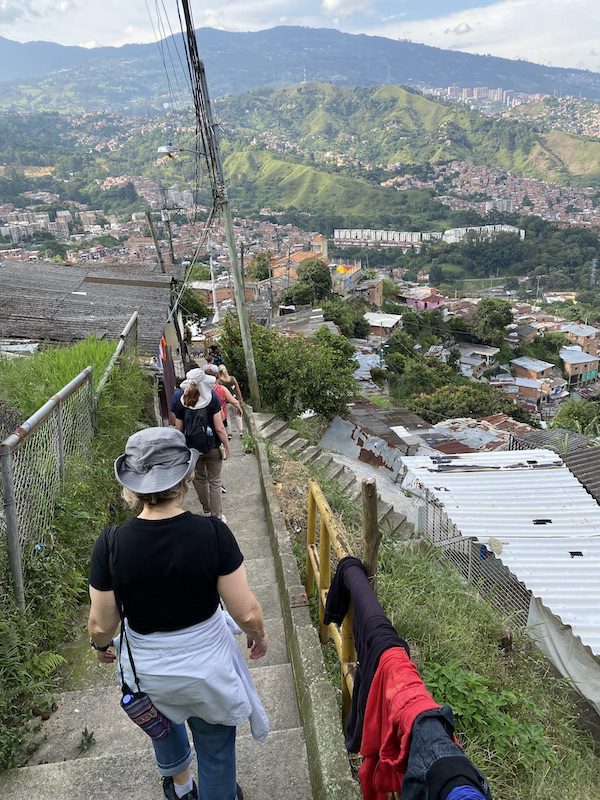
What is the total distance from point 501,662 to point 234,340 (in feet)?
33.0

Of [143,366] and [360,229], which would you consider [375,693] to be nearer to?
[143,366]

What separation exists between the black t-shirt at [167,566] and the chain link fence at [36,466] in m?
1.35

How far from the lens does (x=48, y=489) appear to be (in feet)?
12.2

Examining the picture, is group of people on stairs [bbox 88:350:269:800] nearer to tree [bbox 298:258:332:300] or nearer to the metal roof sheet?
tree [bbox 298:258:332:300]

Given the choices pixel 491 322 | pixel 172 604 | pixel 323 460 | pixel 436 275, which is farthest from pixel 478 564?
pixel 436 275

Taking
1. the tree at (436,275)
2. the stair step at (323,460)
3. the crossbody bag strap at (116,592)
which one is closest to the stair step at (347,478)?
the stair step at (323,460)

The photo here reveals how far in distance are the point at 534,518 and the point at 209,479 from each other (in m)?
3.86

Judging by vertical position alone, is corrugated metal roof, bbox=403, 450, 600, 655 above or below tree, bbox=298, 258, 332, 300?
above

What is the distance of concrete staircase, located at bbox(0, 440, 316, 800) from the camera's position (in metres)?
2.34

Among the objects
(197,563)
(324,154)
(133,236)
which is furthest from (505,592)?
(324,154)

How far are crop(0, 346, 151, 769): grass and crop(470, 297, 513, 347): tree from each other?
151ft

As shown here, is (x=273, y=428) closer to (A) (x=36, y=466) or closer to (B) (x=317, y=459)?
(B) (x=317, y=459)

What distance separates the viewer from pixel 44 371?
5.29m

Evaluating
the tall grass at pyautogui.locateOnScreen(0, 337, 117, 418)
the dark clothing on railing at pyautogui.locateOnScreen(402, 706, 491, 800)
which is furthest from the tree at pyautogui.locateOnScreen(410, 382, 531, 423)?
the dark clothing on railing at pyautogui.locateOnScreen(402, 706, 491, 800)
